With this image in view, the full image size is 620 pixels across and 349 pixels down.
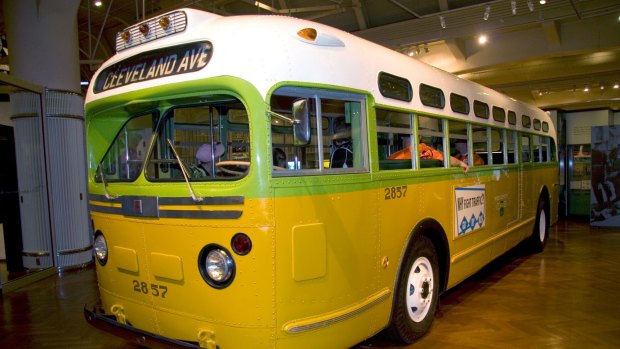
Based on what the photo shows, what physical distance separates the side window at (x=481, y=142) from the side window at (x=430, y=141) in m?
1.02

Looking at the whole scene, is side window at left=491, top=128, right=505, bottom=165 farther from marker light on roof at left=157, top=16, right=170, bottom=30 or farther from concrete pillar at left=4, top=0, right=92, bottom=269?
concrete pillar at left=4, top=0, right=92, bottom=269

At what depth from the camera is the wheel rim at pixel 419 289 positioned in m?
3.75

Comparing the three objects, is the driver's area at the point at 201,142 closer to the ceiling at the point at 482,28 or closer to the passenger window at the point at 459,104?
the passenger window at the point at 459,104

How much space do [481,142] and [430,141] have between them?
1.32 meters

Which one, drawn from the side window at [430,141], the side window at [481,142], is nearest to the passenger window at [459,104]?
the side window at [430,141]

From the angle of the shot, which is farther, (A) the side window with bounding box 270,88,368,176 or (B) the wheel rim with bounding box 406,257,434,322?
(B) the wheel rim with bounding box 406,257,434,322

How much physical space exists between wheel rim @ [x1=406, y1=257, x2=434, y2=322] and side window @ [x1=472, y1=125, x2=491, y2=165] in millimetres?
2032

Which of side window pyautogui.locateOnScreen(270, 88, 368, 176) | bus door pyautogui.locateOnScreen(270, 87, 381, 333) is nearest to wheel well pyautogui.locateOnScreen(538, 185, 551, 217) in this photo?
side window pyautogui.locateOnScreen(270, 88, 368, 176)

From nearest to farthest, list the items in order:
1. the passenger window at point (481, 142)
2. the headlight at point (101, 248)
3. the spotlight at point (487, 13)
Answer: the headlight at point (101, 248)
the passenger window at point (481, 142)
the spotlight at point (487, 13)

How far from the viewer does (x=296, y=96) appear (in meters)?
2.75

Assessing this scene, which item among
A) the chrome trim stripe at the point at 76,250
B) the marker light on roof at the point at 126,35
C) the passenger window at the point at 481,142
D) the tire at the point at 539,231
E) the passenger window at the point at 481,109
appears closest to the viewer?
the marker light on roof at the point at 126,35

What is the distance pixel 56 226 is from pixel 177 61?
217 inches

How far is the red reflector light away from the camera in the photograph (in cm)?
252

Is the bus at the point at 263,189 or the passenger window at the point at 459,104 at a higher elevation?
the passenger window at the point at 459,104
